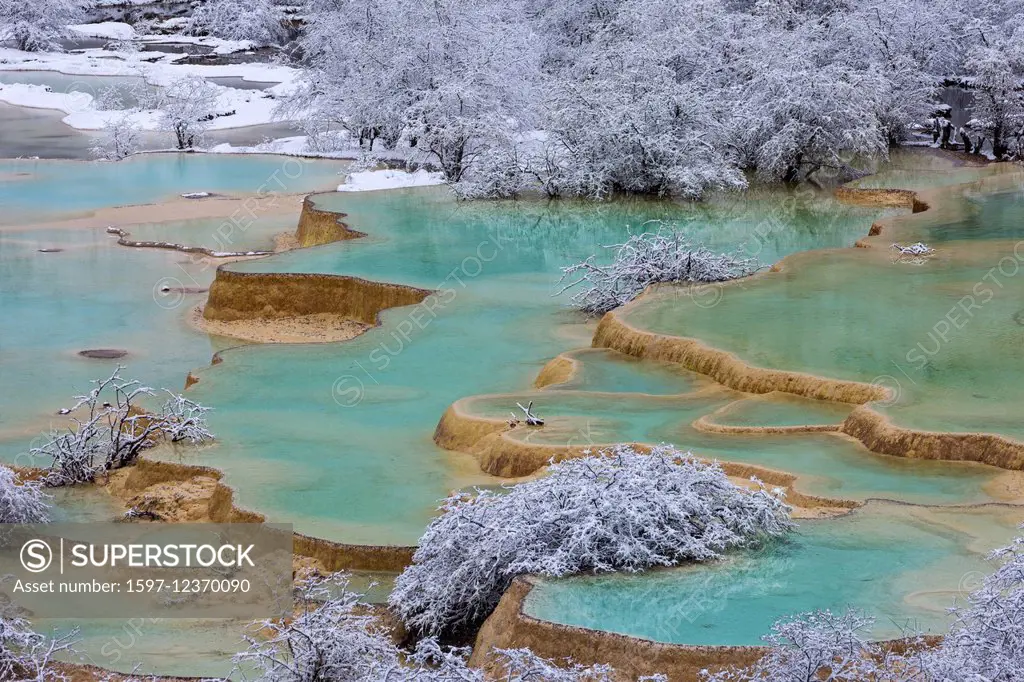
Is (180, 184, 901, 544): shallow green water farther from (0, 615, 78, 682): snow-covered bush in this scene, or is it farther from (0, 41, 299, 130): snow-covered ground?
(0, 41, 299, 130): snow-covered ground

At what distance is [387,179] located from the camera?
23312mm

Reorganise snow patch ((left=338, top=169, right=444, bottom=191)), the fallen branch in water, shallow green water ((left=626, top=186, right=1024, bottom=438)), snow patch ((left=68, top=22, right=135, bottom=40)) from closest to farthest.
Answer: shallow green water ((left=626, top=186, right=1024, bottom=438)) → the fallen branch in water → snow patch ((left=338, top=169, right=444, bottom=191)) → snow patch ((left=68, top=22, right=135, bottom=40))

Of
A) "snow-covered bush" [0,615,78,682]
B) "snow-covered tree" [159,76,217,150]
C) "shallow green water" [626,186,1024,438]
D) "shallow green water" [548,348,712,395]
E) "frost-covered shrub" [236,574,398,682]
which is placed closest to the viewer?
"frost-covered shrub" [236,574,398,682]

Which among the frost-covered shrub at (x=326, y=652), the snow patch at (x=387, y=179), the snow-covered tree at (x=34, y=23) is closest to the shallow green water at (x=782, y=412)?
the frost-covered shrub at (x=326, y=652)

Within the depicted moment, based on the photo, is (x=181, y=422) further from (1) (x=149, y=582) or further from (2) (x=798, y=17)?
(2) (x=798, y=17)

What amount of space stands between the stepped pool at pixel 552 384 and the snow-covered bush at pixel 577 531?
16cm

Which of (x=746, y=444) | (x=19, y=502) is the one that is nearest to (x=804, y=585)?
(x=746, y=444)

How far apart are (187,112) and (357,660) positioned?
2694 cm

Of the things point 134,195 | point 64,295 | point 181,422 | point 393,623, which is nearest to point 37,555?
point 181,422

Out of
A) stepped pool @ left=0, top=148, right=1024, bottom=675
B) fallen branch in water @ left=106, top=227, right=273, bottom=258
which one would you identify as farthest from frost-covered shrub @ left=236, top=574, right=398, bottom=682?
fallen branch in water @ left=106, top=227, right=273, bottom=258

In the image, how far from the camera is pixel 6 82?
43625 mm

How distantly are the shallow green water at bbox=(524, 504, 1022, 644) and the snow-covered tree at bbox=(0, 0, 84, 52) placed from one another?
48807 millimetres

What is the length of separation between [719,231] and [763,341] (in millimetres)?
6944

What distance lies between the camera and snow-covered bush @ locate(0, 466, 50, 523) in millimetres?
9750
